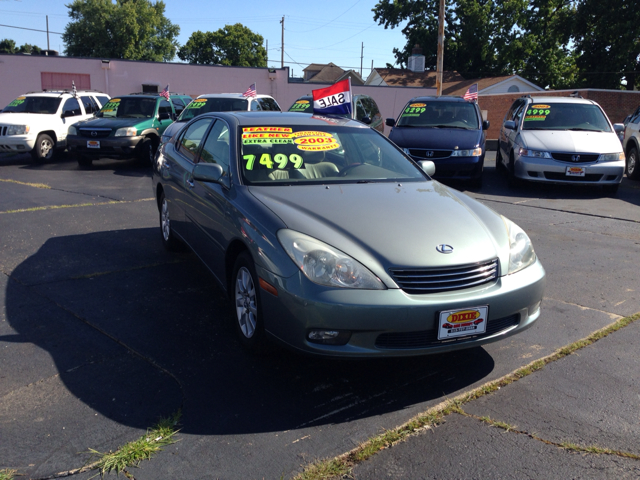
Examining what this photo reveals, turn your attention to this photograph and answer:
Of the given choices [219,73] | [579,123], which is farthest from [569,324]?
[219,73]

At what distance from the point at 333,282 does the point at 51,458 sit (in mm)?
1608

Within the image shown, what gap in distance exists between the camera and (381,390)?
11.3ft

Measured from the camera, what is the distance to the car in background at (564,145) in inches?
410

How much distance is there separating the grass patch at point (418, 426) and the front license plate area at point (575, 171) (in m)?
7.05

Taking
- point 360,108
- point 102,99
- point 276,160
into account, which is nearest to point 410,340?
point 276,160

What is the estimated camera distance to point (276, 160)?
4.52m

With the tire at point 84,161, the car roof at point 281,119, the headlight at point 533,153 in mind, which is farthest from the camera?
the tire at point 84,161

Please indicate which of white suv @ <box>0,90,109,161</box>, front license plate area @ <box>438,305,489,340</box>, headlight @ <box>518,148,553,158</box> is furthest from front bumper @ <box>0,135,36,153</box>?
front license plate area @ <box>438,305,489,340</box>

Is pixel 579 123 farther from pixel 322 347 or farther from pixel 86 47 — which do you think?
pixel 86 47

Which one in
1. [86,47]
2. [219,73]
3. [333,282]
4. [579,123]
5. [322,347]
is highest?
[86,47]

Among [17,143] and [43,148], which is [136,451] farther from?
[43,148]

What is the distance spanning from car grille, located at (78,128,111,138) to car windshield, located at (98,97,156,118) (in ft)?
3.45

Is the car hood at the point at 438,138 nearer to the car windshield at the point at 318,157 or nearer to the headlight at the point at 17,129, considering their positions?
the car windshield at the point at 318,157

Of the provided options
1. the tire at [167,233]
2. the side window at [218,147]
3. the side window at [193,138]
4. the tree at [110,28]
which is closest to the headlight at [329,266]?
the side window at [218,147]
